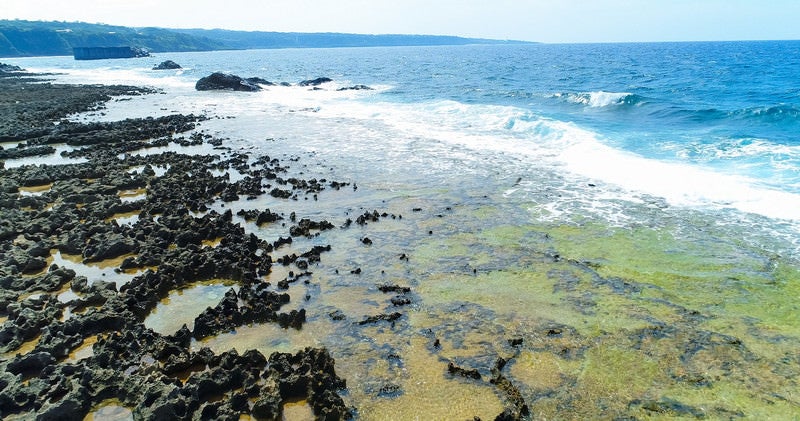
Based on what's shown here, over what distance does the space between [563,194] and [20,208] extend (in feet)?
63.7

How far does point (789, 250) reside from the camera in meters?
13.7

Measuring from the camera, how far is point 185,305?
37.6 feet

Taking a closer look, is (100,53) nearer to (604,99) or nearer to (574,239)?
(604,99)

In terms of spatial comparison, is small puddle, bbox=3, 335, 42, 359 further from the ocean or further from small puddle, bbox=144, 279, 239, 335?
the ocean

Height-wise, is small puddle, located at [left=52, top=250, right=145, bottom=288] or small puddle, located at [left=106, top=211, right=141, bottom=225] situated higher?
small puddle, located at [left=52, top=250, right=145, bottom=288]

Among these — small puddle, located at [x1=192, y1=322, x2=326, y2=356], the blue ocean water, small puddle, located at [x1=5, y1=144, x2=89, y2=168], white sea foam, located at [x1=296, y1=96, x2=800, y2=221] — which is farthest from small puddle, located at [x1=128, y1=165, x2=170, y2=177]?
white sea foam, located at [x1=296, y1=96, x2=800, y2=221]

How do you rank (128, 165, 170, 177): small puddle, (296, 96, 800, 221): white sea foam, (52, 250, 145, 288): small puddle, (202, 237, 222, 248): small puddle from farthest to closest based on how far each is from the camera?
(128, 165, 170, 177): small puddle
(296, 96, 800, 221): white sea foam
(202, 237, 222, 248): small puddle
(52, 250, 145, 288): small puddle

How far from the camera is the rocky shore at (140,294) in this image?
808 cm

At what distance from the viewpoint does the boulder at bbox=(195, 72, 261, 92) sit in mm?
65250

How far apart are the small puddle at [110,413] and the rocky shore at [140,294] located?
8 centimetres

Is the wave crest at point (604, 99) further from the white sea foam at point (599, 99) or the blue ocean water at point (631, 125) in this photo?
the blue ocean water at point (631, 125)

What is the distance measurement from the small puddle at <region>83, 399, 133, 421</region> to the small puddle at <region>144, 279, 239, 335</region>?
225cm

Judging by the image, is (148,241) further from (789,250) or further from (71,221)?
(789,250)

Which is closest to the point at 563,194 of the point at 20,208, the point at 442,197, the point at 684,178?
the point at 442,197
